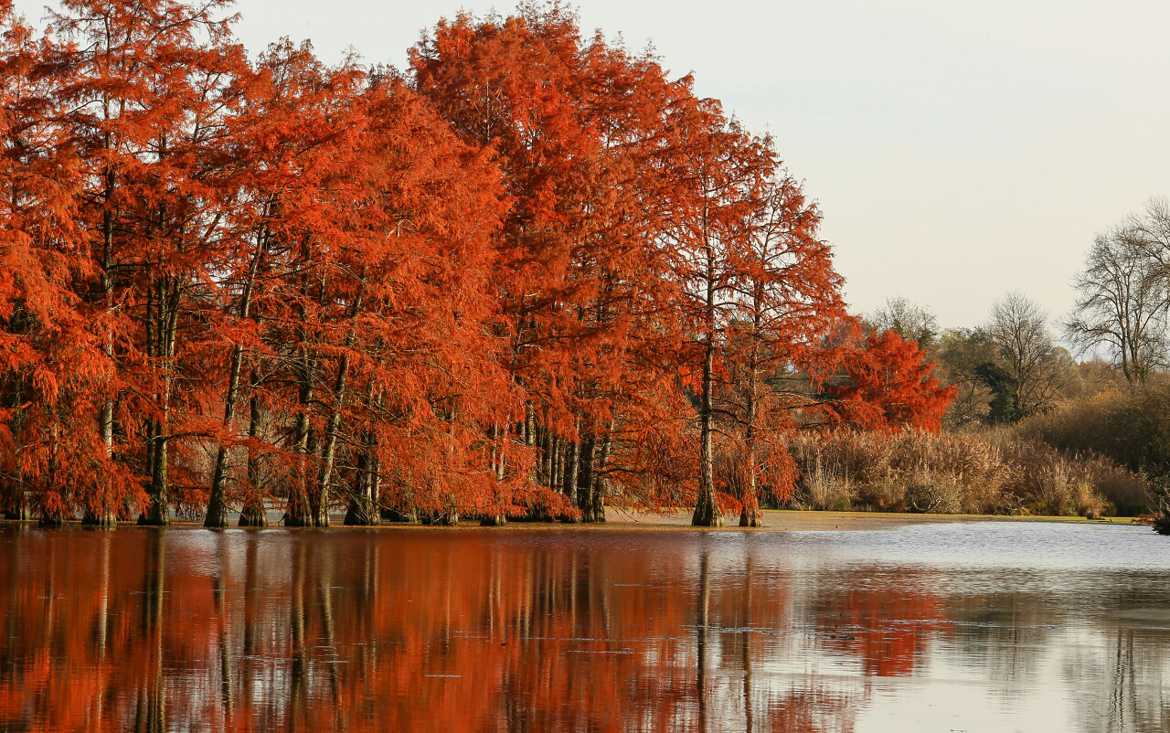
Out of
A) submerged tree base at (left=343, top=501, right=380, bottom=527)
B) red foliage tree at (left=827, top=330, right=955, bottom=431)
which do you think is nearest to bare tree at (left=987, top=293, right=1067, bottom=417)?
red foliage tree at (left=827, top=330, right=955, bottom=431)

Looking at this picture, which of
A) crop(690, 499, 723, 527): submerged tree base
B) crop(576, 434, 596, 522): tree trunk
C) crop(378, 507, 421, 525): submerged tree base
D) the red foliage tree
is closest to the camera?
crop(378, 507, 421, 525): submerged tree base

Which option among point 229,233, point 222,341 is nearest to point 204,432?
point 222,341

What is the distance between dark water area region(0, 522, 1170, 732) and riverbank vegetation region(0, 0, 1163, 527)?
8.27 meters

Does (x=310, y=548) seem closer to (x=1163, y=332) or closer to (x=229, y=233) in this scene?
(x=229, y=233)

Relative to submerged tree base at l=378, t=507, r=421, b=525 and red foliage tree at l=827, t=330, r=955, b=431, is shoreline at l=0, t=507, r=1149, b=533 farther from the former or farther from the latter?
red foliage tree at l=827, t=330, r=955, b=431

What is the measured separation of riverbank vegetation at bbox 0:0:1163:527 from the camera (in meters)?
31.9

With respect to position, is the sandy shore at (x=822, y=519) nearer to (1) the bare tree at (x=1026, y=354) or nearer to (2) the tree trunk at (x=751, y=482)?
(2) the tree trunk at (x=751, y=482)

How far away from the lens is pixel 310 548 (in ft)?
86.9

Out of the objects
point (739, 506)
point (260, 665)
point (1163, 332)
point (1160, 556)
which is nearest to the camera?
point (260, 665)

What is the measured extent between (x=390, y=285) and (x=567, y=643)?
21.9 m

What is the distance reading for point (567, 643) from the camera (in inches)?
518

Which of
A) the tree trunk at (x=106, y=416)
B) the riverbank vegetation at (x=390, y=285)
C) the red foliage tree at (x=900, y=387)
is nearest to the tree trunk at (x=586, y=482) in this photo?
the riverbank vegetation at (x=390, y=285)

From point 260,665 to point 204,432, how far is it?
71.6 feet

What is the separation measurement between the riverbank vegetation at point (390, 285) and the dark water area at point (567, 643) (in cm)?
827
